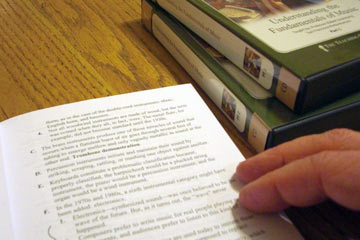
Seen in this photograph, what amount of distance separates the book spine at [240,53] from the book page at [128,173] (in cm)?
8

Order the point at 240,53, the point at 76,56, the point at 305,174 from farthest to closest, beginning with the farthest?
the point at 76,56 < the point at 240,53 < the point at 305,174

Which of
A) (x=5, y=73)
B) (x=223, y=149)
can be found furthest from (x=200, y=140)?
(x=5, y=73)

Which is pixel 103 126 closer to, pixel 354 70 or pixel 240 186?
pixel 240 186

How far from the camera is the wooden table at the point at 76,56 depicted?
0.57 meters

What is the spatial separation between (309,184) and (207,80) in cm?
25

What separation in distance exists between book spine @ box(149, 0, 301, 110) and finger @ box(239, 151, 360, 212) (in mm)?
114

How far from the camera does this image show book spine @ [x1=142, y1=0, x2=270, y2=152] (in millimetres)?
481

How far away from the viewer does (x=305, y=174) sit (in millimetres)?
362

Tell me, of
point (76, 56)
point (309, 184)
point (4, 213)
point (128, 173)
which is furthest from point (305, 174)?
point (76, 56)

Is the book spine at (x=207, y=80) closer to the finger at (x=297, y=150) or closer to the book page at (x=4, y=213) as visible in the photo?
the finger at (x=297, y=150)

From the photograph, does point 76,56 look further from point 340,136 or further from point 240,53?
point 340,136

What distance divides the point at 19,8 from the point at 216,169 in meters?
0.56

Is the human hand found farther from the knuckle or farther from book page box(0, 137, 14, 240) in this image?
book page box(0, 137, 14, 240)

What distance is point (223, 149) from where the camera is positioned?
1.51 feet
